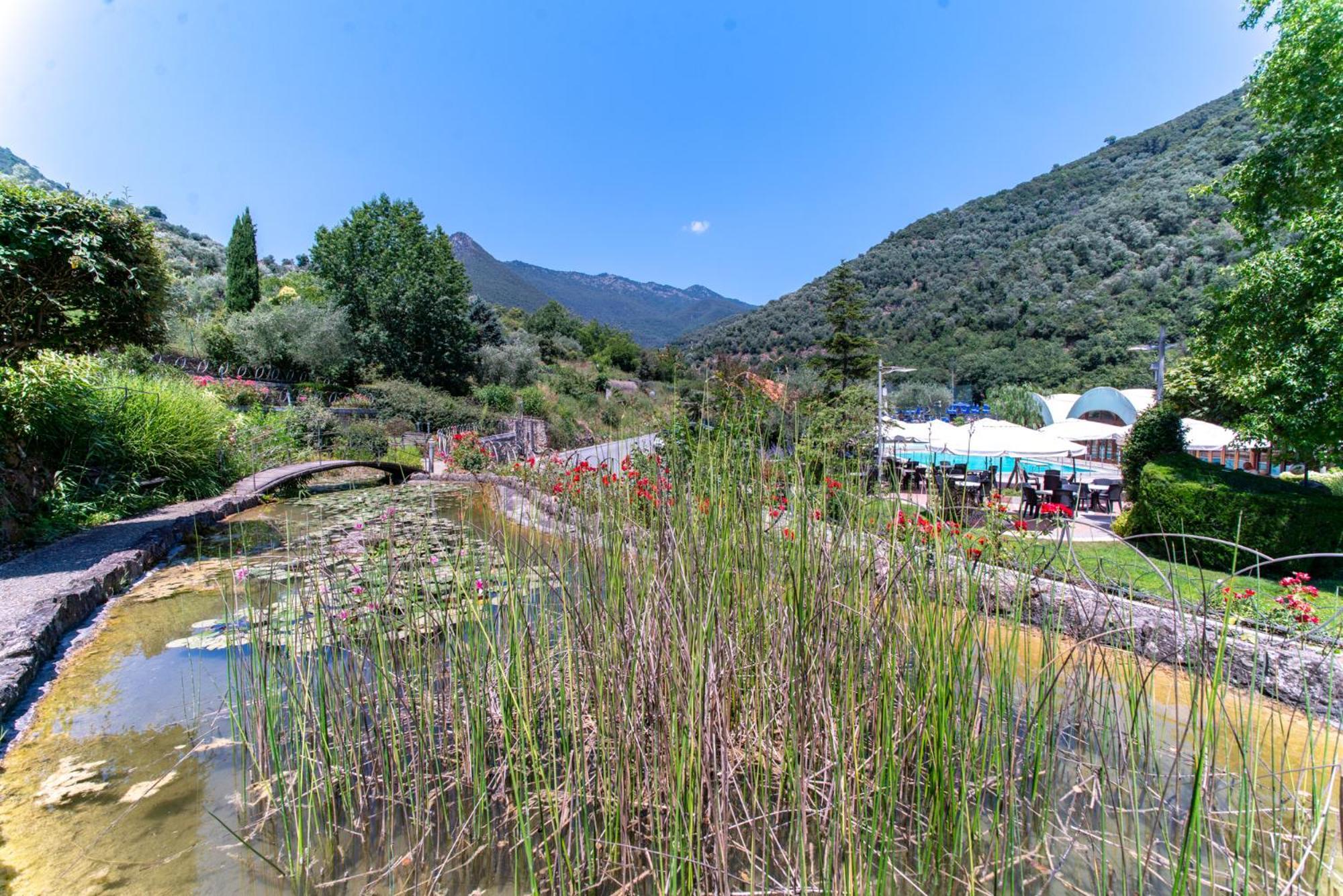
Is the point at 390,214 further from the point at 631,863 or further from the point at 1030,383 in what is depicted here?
the point at 1030,383

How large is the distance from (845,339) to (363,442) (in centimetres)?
1216

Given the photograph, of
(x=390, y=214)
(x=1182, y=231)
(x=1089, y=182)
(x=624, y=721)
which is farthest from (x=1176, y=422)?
(x=1089, y=182)

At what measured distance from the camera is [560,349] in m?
30.6

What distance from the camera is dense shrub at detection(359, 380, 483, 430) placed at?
46.6 ft

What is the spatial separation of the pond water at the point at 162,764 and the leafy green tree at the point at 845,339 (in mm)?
13637

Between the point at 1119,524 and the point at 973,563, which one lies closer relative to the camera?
the point at 973,563

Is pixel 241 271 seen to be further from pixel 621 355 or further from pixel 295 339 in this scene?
pixel 621 355

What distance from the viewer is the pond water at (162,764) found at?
156cm

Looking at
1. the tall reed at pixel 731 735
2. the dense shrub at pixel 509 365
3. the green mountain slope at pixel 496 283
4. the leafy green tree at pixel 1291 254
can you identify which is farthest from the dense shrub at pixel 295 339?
the green mountain slope at pixel 496 283

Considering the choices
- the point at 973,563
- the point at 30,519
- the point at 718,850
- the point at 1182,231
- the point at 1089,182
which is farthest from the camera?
the point at 1089,182

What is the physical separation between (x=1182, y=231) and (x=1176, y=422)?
35.1 m

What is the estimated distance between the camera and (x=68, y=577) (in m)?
3.66

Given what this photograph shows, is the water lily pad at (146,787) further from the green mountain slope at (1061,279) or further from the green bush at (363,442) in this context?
the green mountain slope at (1061,279)

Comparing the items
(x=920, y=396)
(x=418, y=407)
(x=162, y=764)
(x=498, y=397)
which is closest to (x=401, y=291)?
(x=498, y=397)
